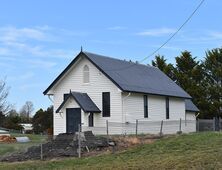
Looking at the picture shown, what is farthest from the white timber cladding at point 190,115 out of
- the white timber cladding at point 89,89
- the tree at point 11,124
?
the tree at point 11,124

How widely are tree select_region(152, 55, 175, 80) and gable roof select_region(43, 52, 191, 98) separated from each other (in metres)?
23.4

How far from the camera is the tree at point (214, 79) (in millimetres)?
67125

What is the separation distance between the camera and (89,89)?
1500 inches

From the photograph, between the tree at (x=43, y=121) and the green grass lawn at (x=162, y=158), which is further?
the tree at (x=43, y=121)

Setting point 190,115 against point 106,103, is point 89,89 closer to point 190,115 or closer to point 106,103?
point 106,103

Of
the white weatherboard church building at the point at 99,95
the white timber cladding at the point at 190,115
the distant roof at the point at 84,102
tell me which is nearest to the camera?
the distant roof at the point at 84,102

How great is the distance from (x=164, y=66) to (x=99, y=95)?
117 feet

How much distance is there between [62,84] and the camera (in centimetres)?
3944

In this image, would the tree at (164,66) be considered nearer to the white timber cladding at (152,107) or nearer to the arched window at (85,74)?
the white timber cladding at (152,107)

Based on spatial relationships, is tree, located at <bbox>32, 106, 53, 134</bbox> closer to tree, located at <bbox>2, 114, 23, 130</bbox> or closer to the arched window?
tree, located at <bbox>2, 114, 23, 130</bbox>

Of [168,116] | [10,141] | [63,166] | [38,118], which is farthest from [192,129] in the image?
[38,118]

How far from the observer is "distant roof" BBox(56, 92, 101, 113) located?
3641 centimetres

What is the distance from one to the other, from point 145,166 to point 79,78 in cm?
2178

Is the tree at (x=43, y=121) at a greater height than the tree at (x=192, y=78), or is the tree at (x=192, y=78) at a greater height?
the tree at (x=192, y=78)
